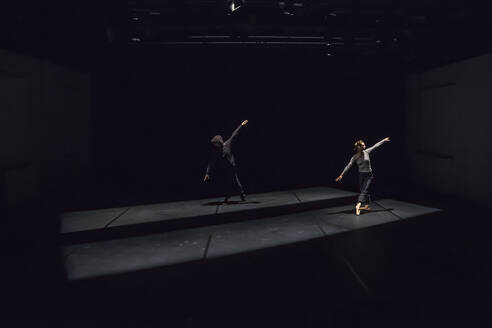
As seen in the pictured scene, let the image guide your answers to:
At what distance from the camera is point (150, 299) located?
149 inches

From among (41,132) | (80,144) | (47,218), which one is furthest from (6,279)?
(80,144)

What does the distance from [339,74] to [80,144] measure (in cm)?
891

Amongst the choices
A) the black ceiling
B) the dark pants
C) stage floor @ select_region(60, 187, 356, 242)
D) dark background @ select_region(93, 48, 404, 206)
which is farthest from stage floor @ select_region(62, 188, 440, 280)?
the black ceiling

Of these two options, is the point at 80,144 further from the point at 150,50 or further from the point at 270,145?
the point at 270,145

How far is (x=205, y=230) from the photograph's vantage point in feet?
22.2

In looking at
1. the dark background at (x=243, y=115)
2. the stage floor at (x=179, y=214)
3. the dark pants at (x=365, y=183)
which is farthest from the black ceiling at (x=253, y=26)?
the stage floor at (x=179, y=214)

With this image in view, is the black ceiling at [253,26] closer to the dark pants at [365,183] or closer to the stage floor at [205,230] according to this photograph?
the dark pants at [365,183]

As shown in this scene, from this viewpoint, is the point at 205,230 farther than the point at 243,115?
No

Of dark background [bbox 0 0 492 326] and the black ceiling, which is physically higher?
the black ceiling

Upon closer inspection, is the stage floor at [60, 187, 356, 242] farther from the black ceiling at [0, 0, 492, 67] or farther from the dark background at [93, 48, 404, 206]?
the black ceiling at [0, 0, 492, 67]

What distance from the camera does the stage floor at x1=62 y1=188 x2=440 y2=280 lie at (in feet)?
16.6

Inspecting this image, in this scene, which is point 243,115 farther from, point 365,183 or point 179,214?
point 179,214

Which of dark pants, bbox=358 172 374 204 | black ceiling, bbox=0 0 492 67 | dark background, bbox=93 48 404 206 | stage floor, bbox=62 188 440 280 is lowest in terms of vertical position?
stage floor, bbox=62 188 440 280

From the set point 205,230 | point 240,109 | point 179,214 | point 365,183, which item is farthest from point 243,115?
A: point 205,230
